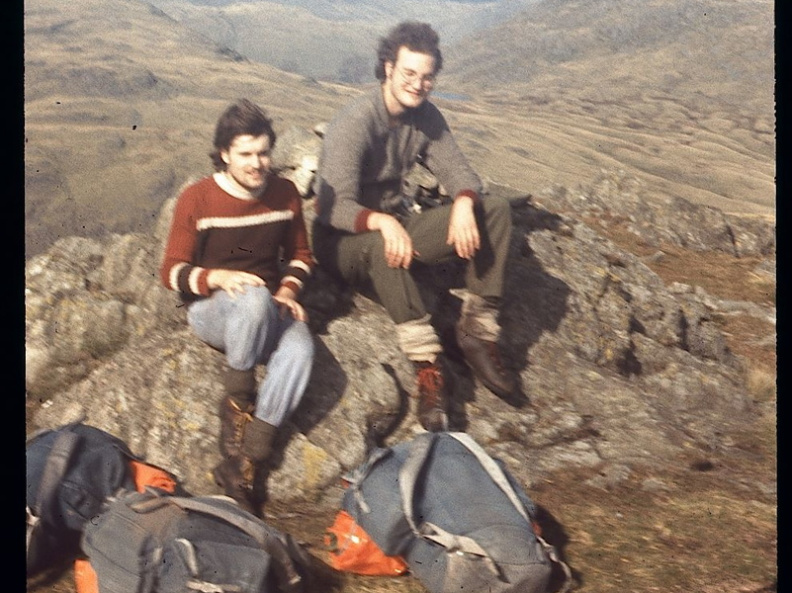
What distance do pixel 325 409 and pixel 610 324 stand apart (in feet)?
13.4

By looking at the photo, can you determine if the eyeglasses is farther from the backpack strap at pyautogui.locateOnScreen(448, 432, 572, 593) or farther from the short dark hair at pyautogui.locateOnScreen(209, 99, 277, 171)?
the backpack strap at pyautogui.locateOnScreen(448, 432, 572, 593)

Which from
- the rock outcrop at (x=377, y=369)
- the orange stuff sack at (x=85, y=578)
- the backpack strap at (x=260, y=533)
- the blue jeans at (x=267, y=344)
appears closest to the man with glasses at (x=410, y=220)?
the rock outcrop at (x=377, y=369)

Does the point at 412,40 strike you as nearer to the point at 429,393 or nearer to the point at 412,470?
the point at 429,393

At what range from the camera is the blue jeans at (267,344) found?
4797mm

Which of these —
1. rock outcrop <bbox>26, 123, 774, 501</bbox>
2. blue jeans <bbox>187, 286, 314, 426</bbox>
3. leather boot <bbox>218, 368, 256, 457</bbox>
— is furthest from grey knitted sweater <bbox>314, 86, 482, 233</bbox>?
leather boot <bbox>218, 368, 256, 457</bbox>

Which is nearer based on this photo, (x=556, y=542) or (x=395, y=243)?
(x=556, y=542)

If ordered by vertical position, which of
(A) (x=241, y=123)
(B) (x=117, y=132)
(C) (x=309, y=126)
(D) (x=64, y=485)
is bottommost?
(D) (x=64, y=485)

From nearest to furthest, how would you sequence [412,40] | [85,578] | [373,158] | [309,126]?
[85,578]
[412,40]
[373,158]
[309,126]

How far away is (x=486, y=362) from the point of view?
242 inches

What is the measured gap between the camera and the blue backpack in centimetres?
399

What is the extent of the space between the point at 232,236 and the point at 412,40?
225cm

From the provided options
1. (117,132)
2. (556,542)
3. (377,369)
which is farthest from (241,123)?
(117,132)

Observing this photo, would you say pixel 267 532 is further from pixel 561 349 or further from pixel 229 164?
pixel 561 349

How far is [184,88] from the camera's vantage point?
590ft
